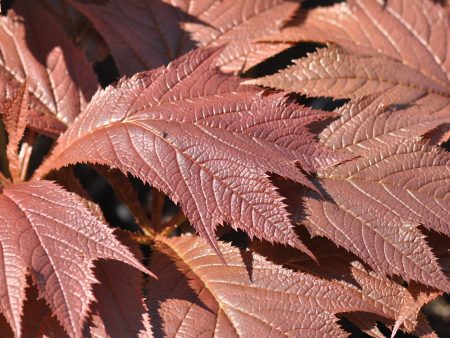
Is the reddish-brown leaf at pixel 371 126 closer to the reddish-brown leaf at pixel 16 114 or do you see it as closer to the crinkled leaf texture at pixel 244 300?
the crinkled leaf texture at pixel 244 300

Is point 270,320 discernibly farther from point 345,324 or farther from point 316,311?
point 345,324

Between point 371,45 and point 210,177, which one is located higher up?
point 371,45

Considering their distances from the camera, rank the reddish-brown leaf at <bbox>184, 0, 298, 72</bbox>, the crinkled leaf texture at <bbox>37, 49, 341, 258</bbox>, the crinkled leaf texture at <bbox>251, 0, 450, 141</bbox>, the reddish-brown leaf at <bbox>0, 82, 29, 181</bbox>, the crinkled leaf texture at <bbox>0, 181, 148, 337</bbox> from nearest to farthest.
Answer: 1. the crinkled leaf texture at <bbox>0, 181, 148, 337</bbox>
2. the crinkled leaf texture at <bbox>37, 49, 341, 258</bbox>
3. the reddish-brown leaf at <bbox>0, 82, 29, 181</bbox>
4. the crinkled leaf texture at <bbox>251, 0, 450, 141</bbox>
5. the reddish-brown leaf at <bbox>184, 0, 298, 72</bbox>

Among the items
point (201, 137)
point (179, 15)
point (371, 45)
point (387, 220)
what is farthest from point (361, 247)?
point (179, 15)

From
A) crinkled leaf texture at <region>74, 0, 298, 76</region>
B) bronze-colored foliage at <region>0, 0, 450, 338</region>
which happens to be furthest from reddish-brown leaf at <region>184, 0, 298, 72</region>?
bronze-colored foliage at <region>0, 0, 450, 338</region>

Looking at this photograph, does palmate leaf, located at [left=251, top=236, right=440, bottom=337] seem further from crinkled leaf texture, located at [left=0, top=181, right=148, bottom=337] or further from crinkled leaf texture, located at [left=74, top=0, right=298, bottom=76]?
crinkled leaf texture, located at [left=74, top=0, right=298, bottom=76]
